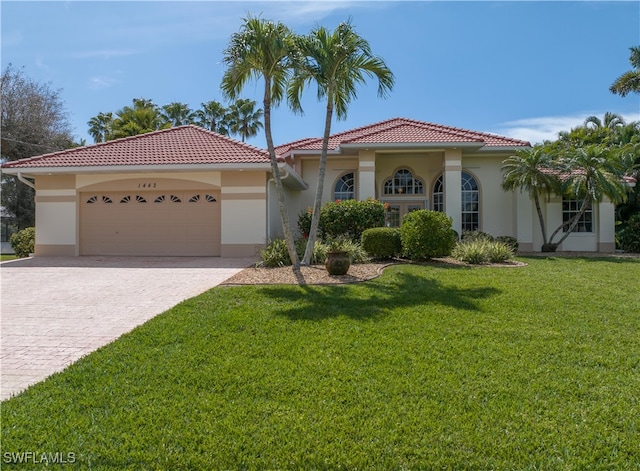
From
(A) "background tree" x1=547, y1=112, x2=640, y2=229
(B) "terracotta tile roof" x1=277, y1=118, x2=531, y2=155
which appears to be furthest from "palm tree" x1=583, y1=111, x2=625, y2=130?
(B) "terracotta tile roof" x1=277, y1=118, x2=531, y2=155

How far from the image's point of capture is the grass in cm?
313

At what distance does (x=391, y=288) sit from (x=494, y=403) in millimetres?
4858

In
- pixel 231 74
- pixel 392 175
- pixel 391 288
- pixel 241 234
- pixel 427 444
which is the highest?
pixel 231 74

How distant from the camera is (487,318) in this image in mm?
6395

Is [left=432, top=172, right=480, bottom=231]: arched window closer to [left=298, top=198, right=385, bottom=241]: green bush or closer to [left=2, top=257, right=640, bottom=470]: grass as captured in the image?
[left=298, top=198, right=385, bottom=241]: green bush

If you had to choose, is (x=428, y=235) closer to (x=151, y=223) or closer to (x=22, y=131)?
(x=151, y=223)

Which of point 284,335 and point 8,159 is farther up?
point 8,159

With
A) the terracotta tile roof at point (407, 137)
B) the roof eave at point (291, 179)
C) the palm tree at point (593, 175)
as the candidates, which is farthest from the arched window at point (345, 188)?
the palm tree at point (593, 175)

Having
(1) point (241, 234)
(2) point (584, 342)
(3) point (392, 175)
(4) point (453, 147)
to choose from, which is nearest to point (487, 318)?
(2) point (584, 342)

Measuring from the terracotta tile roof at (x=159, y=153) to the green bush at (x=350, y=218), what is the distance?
2981 millimetres

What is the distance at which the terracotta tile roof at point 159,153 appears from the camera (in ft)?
48.4

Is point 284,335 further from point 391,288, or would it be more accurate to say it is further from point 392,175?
point 392,175

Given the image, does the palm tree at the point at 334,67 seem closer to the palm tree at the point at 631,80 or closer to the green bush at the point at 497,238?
the green bush at the point at 497,238

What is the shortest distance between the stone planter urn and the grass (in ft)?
9.75
